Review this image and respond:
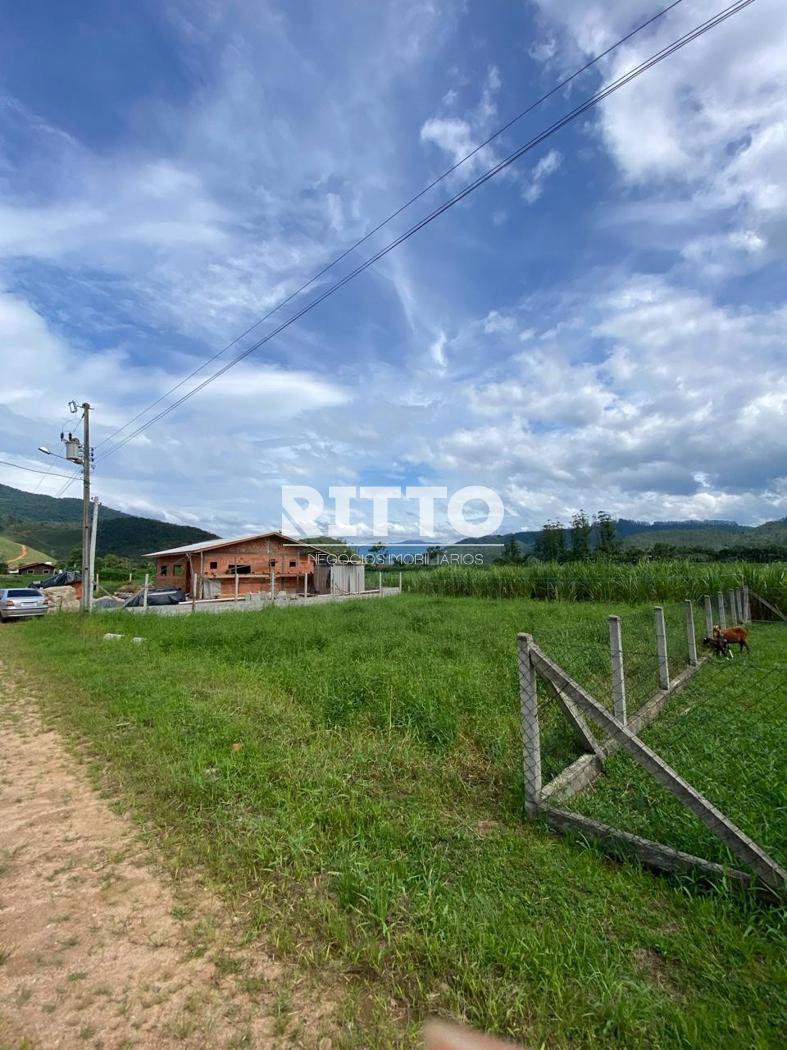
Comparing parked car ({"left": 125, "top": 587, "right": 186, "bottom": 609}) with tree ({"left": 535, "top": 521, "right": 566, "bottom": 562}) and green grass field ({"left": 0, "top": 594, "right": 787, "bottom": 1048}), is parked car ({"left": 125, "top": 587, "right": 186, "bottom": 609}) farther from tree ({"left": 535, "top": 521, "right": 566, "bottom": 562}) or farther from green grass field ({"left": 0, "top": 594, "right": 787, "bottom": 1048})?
tree ({"left": 535, "top": 521, "right": 566, "bottom": 562})

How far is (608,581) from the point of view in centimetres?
1753

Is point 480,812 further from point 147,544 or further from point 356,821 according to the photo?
point 147,544

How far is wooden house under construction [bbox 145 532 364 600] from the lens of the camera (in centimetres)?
2391

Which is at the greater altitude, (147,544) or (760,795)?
(147,544)

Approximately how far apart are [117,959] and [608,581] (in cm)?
1760

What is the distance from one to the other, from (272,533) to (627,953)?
24.9 metres

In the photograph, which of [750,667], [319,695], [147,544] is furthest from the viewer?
[147,544]

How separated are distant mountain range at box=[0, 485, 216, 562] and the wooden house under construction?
21314 millimetres

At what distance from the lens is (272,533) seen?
85.0ft

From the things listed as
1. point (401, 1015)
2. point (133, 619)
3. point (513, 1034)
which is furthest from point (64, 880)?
point (133, 619)

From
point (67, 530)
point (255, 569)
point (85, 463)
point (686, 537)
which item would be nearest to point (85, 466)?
point (85, 463)

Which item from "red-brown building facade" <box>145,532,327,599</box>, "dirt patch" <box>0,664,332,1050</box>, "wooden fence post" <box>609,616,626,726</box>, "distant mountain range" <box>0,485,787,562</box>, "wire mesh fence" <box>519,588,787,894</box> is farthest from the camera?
"distant mountain range" <box>0,485,787,562</box>

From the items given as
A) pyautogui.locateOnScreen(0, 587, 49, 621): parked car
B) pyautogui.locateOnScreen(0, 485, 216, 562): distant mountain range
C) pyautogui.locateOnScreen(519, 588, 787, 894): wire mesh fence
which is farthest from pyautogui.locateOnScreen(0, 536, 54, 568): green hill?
pyautogui.locateOnScreen(519, 588, 787, 894): wire mesh fence

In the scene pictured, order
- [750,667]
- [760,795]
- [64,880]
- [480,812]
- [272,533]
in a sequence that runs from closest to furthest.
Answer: [64,880] → [760,795] → [480,812] → [750,667] → [272,533]
